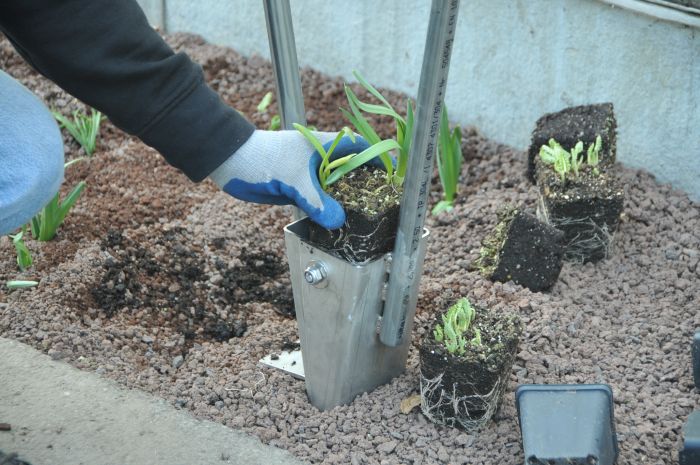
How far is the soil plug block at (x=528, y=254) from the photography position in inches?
90.8

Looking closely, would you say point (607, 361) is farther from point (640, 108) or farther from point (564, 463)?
point (640, 108)

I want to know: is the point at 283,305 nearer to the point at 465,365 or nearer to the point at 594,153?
the point at 465,365

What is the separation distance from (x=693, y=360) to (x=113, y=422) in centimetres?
121

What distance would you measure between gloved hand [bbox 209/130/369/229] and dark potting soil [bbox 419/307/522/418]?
0.32m

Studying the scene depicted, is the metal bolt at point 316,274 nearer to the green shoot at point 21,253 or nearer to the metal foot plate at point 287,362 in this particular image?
the metal foot plate at point 287,362

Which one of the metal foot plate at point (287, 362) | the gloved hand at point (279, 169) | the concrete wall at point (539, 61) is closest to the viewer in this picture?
the gloved hand at point (279, 169)

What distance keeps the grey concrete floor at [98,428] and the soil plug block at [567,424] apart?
47cm

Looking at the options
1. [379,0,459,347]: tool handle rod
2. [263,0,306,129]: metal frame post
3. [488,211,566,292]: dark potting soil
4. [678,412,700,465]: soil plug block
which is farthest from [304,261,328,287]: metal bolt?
[678,412,700,465]: soil plug block

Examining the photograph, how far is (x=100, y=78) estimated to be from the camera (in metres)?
1.76

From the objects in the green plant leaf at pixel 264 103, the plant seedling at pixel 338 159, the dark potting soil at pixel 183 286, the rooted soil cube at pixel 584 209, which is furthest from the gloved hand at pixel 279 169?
the green plant leaf at pixel 264 103

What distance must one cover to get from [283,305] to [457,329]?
626 millimetres

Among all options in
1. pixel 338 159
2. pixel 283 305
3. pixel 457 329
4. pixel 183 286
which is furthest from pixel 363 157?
pixel 183 286

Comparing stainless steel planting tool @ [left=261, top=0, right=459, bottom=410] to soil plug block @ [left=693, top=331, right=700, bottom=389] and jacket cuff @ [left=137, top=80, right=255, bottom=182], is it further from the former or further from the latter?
soil plug block @ [left=693, top=331, right=700, bottom=389]

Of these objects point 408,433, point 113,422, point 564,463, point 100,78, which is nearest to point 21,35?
point 100,78
